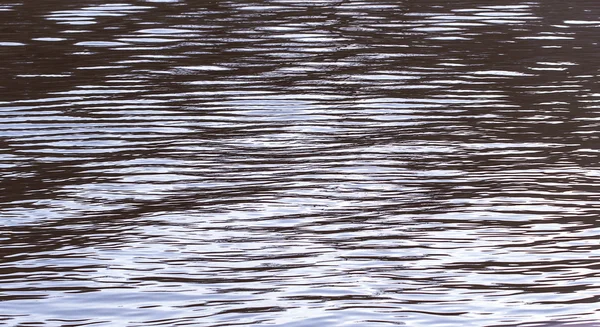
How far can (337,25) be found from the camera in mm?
17891

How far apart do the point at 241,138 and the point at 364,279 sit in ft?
12.8

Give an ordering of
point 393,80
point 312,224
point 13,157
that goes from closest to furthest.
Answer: point 312,224 < point 13,157 < point 393,80

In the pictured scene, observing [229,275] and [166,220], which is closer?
[229,275]

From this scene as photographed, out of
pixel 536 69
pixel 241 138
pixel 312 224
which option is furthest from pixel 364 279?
pixel 536 69

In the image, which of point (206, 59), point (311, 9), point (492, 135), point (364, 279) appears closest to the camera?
point (364, 279)

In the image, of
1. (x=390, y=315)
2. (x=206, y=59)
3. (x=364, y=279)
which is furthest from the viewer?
(x=206, y=59)

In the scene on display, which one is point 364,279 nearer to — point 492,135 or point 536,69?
point 492,135

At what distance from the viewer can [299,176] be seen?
33.2ft

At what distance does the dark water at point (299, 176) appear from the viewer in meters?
7.53

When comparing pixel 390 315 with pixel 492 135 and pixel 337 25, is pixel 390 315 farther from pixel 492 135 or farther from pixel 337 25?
pixel 337 25

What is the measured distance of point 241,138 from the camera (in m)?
11.4

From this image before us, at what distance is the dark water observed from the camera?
753 centimetres

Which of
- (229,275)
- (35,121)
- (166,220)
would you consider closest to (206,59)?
(35,121)

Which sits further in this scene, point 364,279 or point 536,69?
point 536,69
